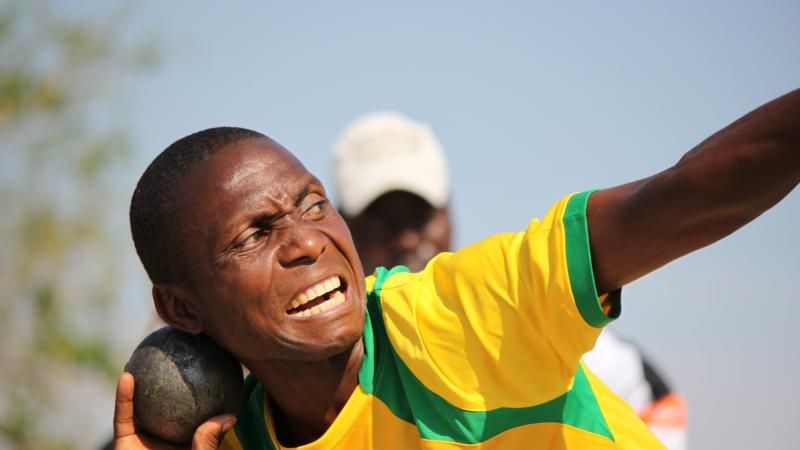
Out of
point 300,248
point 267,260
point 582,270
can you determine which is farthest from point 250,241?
point 582,270

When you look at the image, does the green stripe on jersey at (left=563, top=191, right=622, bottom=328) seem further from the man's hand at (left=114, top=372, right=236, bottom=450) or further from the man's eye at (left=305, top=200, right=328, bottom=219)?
the man's hand at (left=114, top=372, right=236, bottom=450)

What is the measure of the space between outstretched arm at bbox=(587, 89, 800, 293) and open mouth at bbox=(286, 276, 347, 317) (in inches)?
47.2

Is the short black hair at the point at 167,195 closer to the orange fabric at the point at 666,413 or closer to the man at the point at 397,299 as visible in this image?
the man at the point at 397,299

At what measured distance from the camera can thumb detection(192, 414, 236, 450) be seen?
16.8 feet

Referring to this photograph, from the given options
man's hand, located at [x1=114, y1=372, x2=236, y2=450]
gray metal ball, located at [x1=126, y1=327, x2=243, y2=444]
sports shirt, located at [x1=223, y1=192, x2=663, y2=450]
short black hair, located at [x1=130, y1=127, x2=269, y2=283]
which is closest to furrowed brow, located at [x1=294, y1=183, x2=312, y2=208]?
short black hair, located at [x1=130, y1=127, x2=269, y2=283]

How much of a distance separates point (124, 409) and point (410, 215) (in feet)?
12.8

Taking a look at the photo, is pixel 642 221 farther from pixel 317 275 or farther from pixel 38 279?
pixel 38 279

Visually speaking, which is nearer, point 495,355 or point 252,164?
point 495,355

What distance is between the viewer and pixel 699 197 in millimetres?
3982

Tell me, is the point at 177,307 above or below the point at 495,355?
above

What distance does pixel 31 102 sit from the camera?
14.7 meters

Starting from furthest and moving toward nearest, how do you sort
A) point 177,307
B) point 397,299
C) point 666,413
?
1. point 666,413
2. point 177,307
3. point 397,299

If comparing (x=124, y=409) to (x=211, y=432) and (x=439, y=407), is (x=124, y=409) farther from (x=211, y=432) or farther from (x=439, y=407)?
(x=439, y=407)

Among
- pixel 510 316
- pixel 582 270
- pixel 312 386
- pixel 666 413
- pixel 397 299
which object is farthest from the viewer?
pixel 666 413
